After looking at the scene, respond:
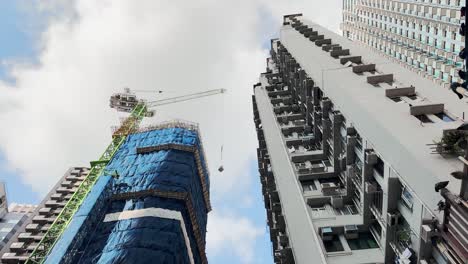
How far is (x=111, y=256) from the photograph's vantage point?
37.6m

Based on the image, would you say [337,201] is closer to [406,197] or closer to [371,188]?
[371,188]

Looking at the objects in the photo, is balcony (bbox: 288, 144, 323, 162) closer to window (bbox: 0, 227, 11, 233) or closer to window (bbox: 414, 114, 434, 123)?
window (bbox: 414, 114, 434, 123)

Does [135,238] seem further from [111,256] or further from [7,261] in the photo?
[7,261]

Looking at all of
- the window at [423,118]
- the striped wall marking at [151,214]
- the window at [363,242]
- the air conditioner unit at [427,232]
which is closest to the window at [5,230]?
the striped wall marking at [151,214]

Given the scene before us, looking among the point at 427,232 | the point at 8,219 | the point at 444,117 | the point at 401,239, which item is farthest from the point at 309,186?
the point at 8,219

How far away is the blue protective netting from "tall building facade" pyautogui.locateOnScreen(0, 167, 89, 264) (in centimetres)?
3537

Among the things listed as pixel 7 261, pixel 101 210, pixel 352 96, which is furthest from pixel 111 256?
pixel 7 261

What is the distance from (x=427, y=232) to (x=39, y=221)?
3301 inches

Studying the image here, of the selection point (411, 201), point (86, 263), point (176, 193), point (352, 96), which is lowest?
point (86, 263)

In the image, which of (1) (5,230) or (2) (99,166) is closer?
(2) (99,166)

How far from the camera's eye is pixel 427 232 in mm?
13742

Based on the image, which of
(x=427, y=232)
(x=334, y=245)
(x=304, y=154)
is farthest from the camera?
(x=304, y=154)

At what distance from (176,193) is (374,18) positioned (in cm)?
6083

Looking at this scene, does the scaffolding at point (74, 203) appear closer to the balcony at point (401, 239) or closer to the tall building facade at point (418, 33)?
the balcony at point (401, 239)
